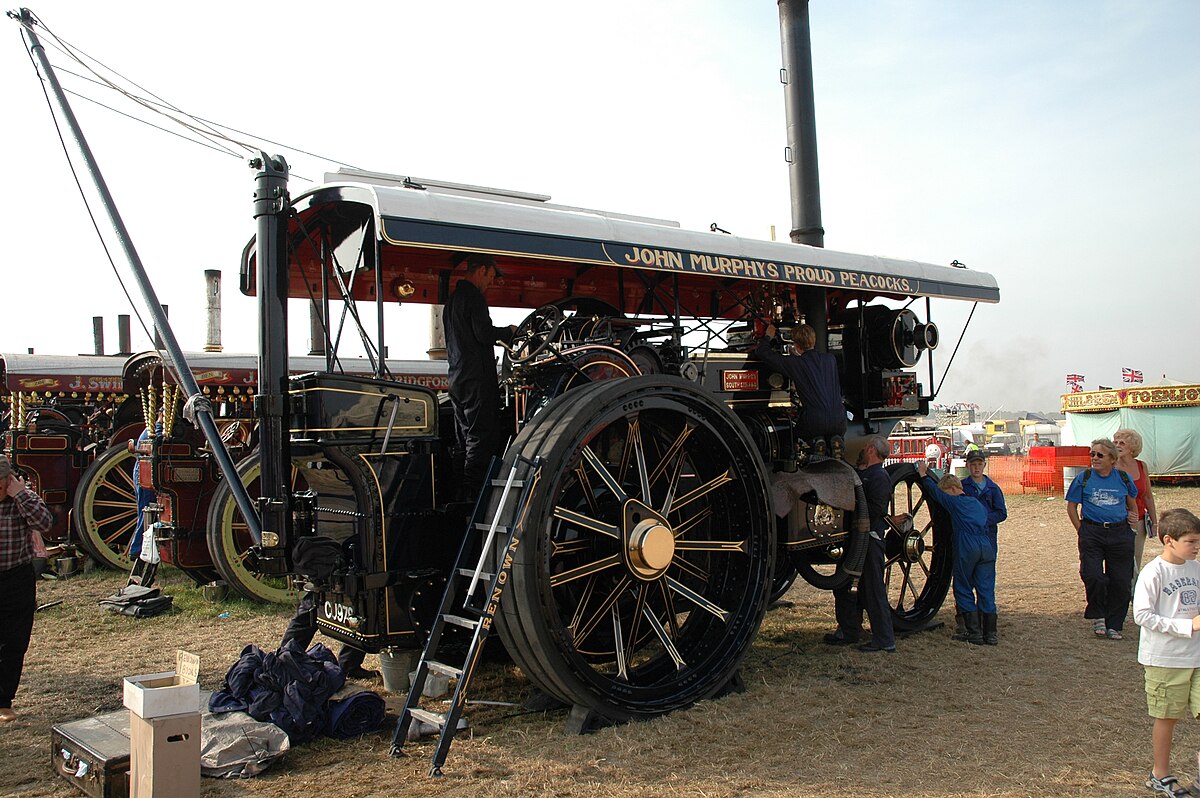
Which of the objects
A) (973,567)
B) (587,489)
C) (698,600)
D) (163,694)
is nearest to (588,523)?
(587,489)

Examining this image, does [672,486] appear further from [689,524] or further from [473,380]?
[473,380]

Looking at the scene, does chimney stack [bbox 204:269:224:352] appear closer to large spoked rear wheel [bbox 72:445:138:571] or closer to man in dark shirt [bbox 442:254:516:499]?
large spoked rear wheel [bbox 72:445:138:571]

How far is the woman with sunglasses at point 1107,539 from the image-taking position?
629cm

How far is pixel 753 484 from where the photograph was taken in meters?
5.11

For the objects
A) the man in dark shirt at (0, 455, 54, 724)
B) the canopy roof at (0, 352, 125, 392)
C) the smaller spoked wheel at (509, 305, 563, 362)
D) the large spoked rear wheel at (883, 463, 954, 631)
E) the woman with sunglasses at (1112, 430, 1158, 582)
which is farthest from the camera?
the canopy roof at (0, 352, 125, 392)

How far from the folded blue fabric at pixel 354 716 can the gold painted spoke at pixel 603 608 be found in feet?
3.28

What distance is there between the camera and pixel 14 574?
4.94 metres

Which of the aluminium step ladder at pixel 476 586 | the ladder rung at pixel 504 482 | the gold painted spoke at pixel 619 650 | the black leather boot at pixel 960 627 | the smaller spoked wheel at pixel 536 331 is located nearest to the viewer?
the aluminium step ladder at pixel 476 586

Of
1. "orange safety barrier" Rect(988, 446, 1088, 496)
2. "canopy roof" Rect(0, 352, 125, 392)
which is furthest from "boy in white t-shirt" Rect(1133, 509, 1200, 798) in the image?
"orange safety barrier" Rect(988, 446, 1088, 496)

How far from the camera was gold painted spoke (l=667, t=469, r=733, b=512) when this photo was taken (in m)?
4.82

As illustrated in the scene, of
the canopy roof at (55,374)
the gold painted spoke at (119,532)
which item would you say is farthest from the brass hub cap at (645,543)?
the canopy roof at (55,374)

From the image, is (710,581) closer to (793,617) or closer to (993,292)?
(793,617)

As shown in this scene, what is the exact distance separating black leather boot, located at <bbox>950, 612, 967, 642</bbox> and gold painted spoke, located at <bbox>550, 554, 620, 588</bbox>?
3.02 meters

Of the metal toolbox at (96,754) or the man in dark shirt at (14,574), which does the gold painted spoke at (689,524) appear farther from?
the man in dark shirt at (14,574)
